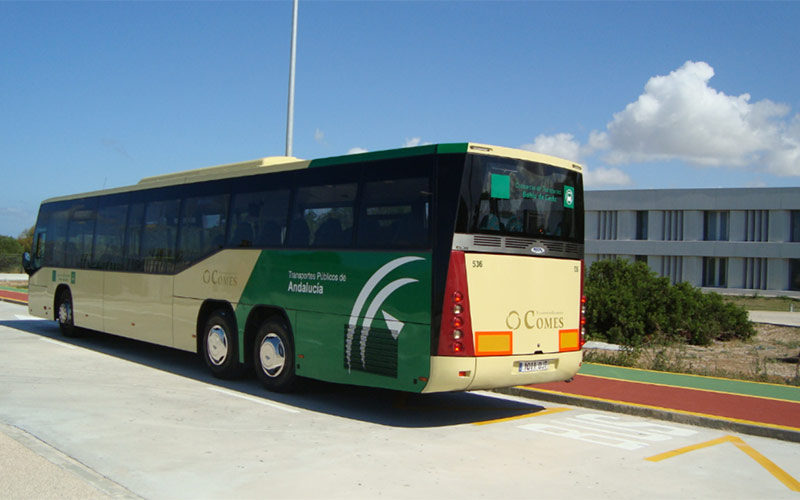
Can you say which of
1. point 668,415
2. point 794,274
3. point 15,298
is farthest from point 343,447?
point 794,274

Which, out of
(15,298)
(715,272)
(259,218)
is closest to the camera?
(259,218)

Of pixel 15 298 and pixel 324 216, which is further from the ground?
pixel 324 216

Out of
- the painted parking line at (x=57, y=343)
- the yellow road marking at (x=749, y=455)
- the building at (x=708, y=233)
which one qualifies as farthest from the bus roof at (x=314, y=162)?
the building at (x=708, y=233)

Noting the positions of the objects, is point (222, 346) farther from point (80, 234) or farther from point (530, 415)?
point (80, 234)

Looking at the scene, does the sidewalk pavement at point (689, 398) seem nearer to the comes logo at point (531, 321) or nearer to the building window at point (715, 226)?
the comes logo at point (531, 321)

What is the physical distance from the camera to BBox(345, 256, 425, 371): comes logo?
358 inches

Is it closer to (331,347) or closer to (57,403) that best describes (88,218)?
(57,403)

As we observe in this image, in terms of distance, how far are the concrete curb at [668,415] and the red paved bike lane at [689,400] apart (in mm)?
125

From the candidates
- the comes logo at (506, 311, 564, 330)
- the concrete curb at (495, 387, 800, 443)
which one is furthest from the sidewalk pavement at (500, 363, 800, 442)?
the comes logo at (506, 311, 564, 330)

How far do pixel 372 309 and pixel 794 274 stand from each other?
6003 cm

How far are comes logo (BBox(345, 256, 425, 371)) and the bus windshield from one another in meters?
0.92

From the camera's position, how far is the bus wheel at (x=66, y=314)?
1744cm

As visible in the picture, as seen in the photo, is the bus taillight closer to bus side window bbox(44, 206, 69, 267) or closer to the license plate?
the license plate

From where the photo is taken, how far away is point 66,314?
57.9 feet
